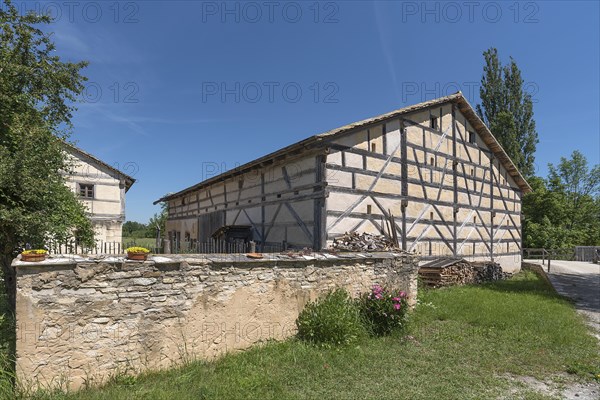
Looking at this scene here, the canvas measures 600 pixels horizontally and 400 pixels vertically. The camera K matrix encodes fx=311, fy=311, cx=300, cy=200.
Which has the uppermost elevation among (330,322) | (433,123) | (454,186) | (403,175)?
(433,123)

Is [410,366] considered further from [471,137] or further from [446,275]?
[471,137]

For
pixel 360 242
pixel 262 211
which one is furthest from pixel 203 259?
pixel 262 211

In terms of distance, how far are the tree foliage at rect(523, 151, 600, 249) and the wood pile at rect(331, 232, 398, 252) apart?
67.3 feet

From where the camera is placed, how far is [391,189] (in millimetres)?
11328

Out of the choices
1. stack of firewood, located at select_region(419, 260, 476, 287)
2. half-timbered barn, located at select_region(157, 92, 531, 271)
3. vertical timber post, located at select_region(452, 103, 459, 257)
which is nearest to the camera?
half-timbered barn, located at select_region(157, 92, 531, 271)

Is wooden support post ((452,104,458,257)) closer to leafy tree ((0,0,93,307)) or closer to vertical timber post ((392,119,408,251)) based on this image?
vertical timber post ((392,119,408,251))

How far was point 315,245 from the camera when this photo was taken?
9500mm

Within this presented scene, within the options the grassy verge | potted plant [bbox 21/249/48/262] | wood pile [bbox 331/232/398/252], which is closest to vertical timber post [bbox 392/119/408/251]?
wood pile [bbox 331/232/398/252]

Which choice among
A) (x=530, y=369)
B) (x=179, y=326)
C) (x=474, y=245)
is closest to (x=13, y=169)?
(x=179, y=326)

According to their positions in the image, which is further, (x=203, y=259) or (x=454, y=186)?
(x=454, y=186)

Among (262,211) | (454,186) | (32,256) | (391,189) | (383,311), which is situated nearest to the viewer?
(32,256)

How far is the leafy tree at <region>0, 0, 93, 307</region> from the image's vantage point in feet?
23.6

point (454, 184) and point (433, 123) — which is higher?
point (433, 123)

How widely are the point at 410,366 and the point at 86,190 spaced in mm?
17237
